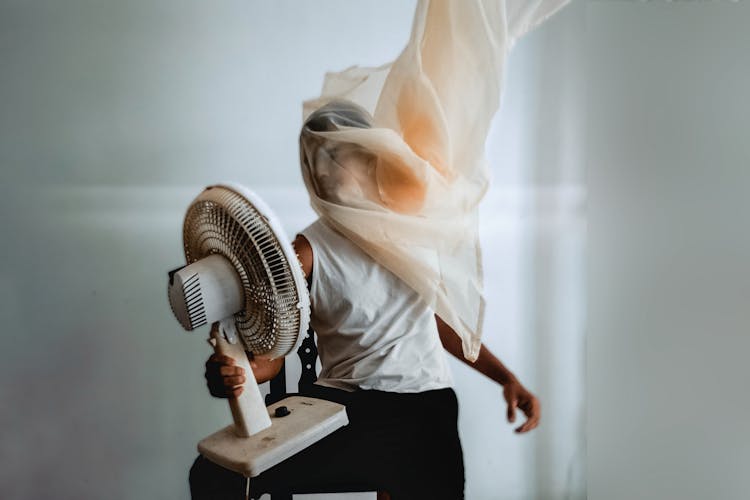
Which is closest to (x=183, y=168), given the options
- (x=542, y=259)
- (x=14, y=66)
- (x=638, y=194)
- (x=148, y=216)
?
(x=148, y=216)

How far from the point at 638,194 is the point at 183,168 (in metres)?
1.10

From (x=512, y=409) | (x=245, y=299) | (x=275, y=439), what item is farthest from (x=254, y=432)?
(x=512, y=409)

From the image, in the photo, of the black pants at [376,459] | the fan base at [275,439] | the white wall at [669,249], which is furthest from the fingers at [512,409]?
the white wall at [669,249]

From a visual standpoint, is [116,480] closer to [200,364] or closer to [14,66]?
[200,364]

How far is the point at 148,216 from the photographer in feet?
3.91

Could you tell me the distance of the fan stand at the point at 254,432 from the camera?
2.29 ft

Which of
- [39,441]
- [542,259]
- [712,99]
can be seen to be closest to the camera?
[712,99]

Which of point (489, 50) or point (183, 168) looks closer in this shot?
point (489, 50)

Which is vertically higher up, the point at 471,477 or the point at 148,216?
the point at 148,216

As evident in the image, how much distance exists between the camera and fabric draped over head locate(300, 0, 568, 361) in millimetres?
846

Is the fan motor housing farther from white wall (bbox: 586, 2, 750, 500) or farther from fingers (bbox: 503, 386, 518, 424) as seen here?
white wall (bbox: 586, 2, 750, 500)

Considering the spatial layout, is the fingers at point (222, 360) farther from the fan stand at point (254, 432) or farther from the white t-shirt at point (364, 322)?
the white t-shirt at point (364, 322)

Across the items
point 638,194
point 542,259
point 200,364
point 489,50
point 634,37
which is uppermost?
point 634,37

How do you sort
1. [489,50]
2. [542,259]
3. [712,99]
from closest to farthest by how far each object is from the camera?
1. [489,50]
2. [712,99]
3. [542,259]
